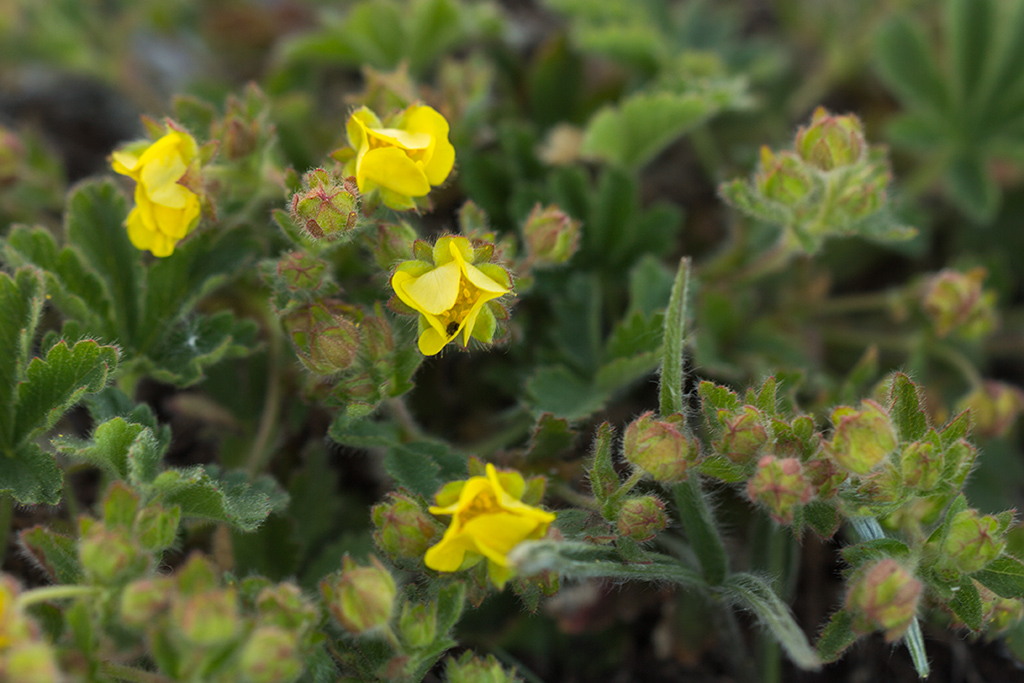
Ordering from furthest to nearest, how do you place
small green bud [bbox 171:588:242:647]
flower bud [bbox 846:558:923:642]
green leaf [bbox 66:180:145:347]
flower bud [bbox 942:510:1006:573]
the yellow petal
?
green leaf [bbox 66:180:145:347] < the yellow petal < flower bud [bbox 942:510:1006:573] < flower bud [bbox 846:558:923:642] < small green bud [bbox 171:588:242:647]

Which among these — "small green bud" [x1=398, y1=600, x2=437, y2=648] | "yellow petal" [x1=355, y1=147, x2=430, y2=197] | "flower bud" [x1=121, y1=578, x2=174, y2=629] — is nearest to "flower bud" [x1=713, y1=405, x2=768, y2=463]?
"small green bud" [x1=398, y1=600, x2=437, y2=648]

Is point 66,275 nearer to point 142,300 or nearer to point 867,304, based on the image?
point 142,300

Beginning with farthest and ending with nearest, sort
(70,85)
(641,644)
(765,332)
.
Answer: (70,85)
(765,332)
(641,644)

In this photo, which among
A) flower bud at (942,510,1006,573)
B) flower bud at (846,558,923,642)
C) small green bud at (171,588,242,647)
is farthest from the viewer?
flower bud at (942,510,1006,573)

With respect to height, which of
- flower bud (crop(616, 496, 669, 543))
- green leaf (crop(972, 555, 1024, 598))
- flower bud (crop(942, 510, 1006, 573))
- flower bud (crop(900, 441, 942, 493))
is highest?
flower bud (crop(900, 441, 942, 493))

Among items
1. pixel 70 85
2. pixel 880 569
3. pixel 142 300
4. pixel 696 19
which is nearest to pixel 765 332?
pixel 880 569

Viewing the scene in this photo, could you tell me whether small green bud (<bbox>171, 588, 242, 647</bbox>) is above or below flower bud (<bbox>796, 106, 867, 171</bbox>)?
below

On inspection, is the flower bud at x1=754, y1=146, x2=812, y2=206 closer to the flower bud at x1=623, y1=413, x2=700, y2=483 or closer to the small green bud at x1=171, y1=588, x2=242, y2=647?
the flower bud at x1=623, y1=413, x2=700, y2=483

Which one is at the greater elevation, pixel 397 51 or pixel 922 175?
pixel 397 51
